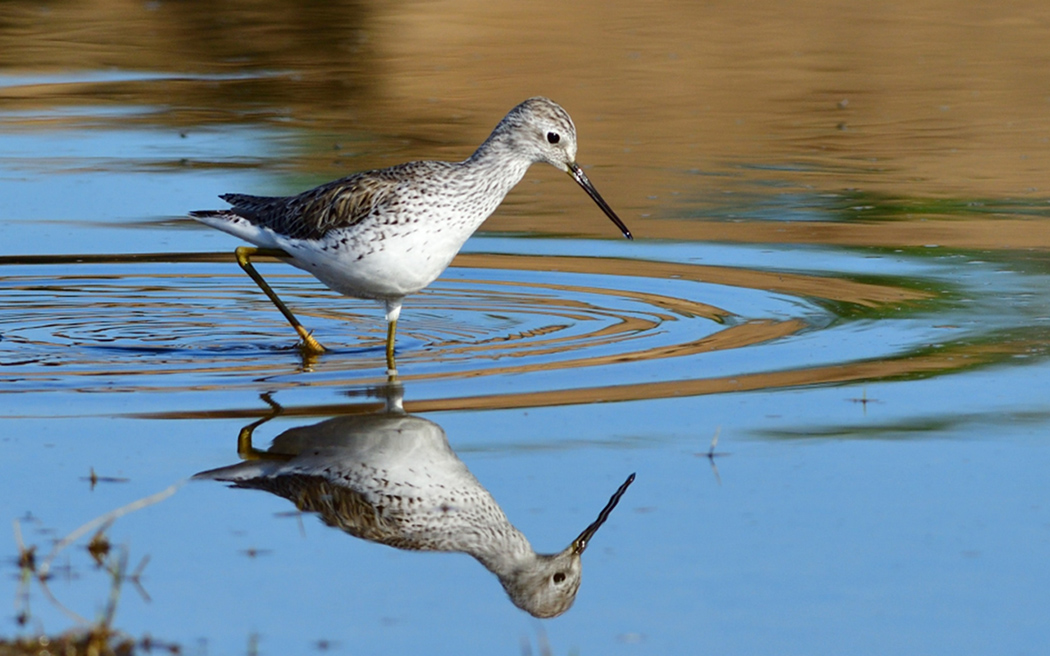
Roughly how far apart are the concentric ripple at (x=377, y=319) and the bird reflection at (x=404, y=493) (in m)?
1.12

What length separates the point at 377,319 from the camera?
9.55 metres

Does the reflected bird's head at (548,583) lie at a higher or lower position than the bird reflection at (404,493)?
lower

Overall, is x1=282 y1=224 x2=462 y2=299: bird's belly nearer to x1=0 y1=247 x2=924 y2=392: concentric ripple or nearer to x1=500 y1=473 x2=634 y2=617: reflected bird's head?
x1=0 y1=247 x2=924 y2=392: concentric ripple

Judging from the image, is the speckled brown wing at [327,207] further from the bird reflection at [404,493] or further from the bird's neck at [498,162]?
the bird reflection at [404,493]

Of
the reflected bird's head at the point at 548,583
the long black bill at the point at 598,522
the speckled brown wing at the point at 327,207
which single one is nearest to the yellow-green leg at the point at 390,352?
the speckled brown wing at the point at 327,207

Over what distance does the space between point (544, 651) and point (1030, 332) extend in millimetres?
4976

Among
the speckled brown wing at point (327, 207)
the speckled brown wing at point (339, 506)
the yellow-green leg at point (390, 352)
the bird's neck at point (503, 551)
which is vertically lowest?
the bird's neck at point (503, 551)

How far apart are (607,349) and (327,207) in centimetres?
162

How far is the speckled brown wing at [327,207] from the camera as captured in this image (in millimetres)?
8062

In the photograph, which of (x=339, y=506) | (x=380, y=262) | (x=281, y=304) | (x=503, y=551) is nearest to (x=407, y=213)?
(x=380, y=262)

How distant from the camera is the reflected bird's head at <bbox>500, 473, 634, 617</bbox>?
4.85m

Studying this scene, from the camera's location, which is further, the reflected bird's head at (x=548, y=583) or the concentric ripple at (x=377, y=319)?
the concentric ripple at (x=377, y=319)

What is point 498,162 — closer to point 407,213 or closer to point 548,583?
point 407,213

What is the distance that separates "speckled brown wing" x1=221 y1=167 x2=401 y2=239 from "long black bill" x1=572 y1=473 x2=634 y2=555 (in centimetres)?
261
